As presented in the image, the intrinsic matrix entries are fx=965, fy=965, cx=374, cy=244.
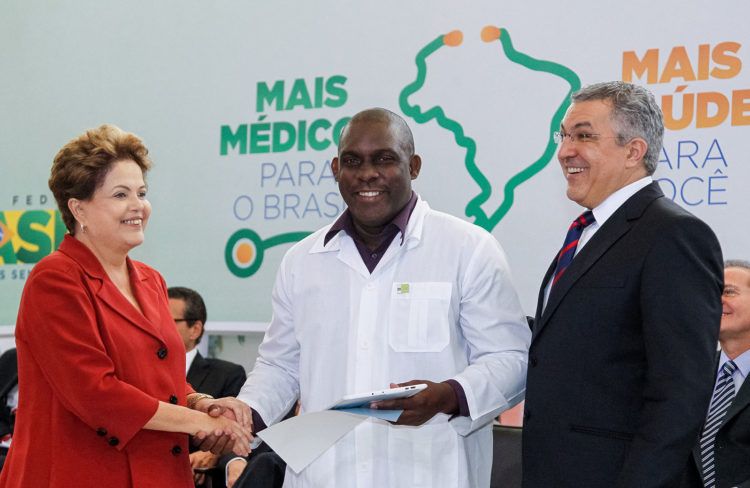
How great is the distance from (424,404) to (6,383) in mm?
4058

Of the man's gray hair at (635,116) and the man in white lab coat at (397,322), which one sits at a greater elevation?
the man's gray hair at (635,116)

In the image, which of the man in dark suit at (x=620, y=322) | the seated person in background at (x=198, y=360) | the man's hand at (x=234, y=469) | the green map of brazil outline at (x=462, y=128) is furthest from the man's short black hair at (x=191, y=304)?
the man in dark suit at (x=620, y=322)

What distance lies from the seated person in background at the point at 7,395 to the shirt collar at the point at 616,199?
14.3ft

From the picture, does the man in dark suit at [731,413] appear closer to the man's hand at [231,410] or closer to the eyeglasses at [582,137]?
the eyeglasses at [582,137]

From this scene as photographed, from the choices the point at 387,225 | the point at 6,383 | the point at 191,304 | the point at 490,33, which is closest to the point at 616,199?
the point at 387,225

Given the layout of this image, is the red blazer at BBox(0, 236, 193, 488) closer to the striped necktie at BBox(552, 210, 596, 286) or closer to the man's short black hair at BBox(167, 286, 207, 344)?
the striped necktie at BBox(552, 210, 596, 286)

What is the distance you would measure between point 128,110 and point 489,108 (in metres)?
2.67

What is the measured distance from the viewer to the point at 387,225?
3.20 metres

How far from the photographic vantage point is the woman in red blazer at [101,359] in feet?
9.38

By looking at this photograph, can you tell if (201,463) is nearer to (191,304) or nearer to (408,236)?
(191,304)

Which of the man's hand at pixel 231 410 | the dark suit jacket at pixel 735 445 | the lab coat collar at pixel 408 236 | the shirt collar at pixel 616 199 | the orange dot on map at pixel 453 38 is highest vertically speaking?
the orange dot on map at pixel 453 38

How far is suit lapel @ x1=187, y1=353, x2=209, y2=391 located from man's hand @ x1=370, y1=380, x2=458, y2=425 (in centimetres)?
312

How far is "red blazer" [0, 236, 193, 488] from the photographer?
2.85m

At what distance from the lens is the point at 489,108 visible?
17.7 ft
